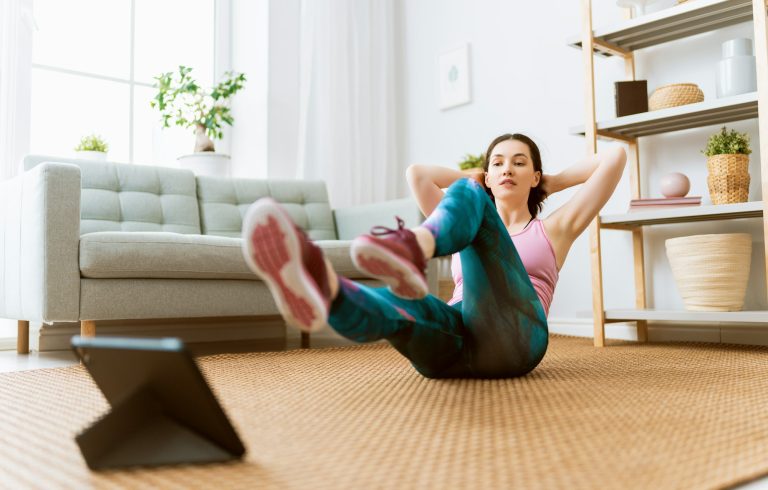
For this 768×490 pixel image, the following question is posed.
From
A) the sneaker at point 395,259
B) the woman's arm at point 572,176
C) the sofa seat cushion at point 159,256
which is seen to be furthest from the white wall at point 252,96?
the sneaker at point 395,259

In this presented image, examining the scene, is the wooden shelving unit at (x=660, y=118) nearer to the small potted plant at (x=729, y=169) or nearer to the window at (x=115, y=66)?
the small potted plant at (x=729, y=169)

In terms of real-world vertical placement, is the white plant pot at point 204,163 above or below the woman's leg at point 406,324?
above

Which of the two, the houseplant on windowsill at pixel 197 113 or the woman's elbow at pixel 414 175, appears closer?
the woman's elbow at pixel 414 175

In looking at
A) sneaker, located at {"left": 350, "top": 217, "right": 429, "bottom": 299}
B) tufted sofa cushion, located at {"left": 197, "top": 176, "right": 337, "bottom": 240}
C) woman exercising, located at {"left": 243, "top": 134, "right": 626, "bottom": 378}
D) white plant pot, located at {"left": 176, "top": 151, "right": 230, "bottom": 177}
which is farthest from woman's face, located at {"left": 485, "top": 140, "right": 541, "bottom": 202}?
white plant pot, located at {"left": 176, "top": 151, "right": 230, "bottom": 177}

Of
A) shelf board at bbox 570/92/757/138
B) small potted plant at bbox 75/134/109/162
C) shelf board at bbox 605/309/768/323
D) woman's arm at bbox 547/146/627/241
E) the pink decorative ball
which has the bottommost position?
shelf board at bbox 605/309/768/323

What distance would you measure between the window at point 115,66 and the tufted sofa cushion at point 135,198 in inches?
26.1

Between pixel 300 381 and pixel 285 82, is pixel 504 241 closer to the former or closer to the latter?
pixel 300 381

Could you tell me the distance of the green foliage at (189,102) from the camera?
11.3ft

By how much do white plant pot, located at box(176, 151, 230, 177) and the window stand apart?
308mm

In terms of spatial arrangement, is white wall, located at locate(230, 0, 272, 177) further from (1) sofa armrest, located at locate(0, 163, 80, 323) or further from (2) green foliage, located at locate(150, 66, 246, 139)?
(1) sofa armrest, located at locate(0, 163, 80, 323)

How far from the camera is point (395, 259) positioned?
1021mm

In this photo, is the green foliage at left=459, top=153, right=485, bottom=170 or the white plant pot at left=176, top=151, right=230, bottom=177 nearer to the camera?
the green foliage at left=459, top=153, right=485, bottom=170

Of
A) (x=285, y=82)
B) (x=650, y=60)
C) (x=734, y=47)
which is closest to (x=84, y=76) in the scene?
(x=285, y=82)

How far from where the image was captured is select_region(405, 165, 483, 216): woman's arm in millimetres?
1866
